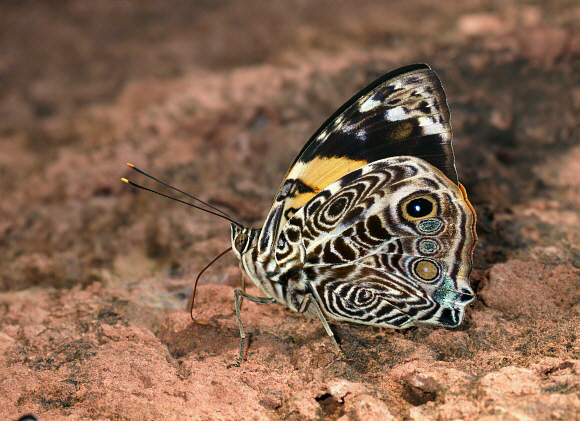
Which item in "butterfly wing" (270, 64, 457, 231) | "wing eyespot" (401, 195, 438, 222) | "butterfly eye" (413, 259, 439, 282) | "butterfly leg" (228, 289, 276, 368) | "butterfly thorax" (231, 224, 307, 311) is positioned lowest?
"butterfly leg" (228, 289, 276, 368)

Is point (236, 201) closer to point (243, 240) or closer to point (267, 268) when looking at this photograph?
point (243, 240)

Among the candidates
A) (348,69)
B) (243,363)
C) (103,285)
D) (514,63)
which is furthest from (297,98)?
(243,363)

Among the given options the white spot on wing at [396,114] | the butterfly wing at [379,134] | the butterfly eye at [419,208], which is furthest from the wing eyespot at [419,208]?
the white spot on wing at [396,114]

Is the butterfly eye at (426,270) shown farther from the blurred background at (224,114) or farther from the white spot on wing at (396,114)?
the white spot on wing at (396,114)

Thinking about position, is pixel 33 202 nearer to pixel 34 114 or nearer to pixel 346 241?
pixel 34 114

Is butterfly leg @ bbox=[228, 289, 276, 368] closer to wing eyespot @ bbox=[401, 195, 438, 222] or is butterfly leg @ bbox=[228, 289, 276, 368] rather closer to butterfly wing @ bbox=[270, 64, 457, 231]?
butterfly wing @ bbox=[270, 64, 457, 231]

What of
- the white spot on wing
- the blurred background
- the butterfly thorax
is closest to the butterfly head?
the butterfly thorax
